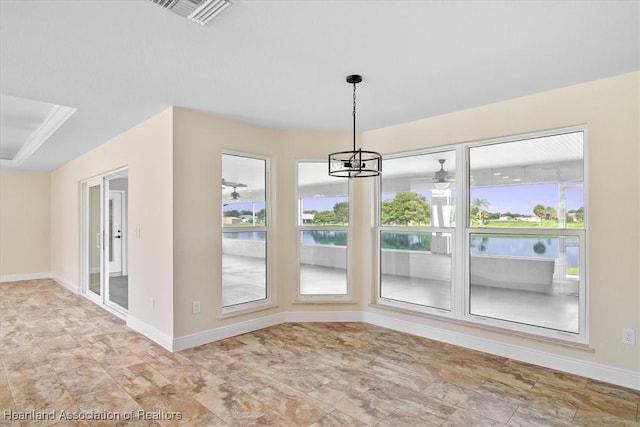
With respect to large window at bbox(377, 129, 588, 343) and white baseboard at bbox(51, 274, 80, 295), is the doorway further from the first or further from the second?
large window at bbox(377, 129, 588, 343)

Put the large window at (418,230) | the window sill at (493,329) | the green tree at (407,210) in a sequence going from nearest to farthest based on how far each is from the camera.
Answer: the window sill at (493,329) → the large window at (418,230) → the green tree at (407,210)

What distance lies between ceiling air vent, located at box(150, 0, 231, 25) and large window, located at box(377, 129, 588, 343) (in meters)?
2.90

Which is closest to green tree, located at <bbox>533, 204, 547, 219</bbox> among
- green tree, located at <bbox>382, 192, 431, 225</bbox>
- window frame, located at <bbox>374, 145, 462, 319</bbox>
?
window frame, located at <bbox>374, 145, 462, 319</bbox>

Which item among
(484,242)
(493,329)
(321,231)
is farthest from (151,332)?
(484,242)

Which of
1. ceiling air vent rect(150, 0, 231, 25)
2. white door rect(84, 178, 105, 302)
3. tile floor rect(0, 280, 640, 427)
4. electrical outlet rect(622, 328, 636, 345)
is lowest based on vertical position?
tile floor rect(0, 280, 640, 427)

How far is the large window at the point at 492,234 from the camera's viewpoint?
3.29 metres

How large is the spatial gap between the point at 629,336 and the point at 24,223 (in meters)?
10.4

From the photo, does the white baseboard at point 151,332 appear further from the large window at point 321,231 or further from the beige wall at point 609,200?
the beige wall at point 609,200

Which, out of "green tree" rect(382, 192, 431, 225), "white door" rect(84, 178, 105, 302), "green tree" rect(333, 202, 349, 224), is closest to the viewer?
"green tree" rect(382, 192, 431, 225)

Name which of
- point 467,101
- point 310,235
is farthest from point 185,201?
point 467,101

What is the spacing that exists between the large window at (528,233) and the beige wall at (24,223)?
29.6ft

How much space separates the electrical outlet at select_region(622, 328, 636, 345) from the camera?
9.47ft

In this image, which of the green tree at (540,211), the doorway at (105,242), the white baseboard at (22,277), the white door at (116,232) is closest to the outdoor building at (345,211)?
the green tree at (540,211)

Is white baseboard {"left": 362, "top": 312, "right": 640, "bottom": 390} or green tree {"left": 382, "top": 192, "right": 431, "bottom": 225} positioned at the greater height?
green tree {"left": 382, "top": 192, "right": 431, "bottom": 225}
